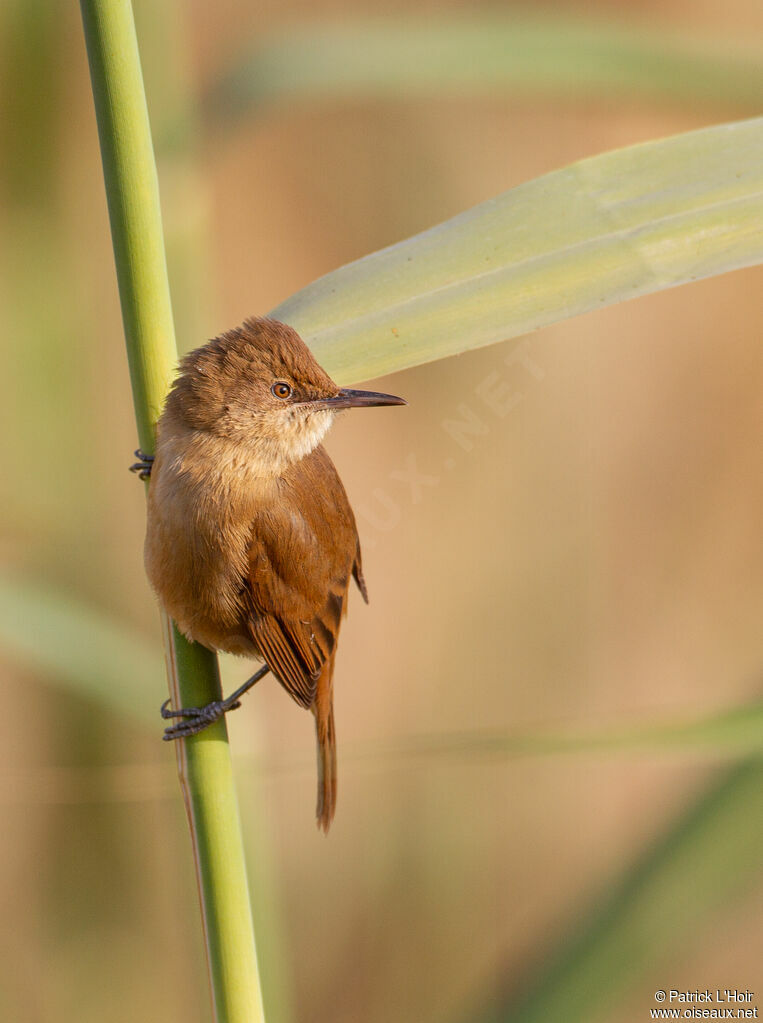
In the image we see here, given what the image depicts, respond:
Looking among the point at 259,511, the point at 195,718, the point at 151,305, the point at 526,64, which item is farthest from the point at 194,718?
the point at 526,64

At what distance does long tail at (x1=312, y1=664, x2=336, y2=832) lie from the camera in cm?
157

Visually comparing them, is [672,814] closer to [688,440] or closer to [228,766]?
[228,766]

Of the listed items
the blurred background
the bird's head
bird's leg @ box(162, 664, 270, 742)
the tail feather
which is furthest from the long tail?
bird's leg @ box(162, 664, 270, 742)

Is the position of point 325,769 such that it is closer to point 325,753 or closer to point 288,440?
point 325,753

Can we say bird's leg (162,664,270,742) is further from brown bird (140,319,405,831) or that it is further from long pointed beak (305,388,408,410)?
long pointed beak (305,388,408,410)

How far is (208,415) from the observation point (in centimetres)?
142

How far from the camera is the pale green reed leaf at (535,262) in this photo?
100cm

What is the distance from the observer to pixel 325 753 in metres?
1.58

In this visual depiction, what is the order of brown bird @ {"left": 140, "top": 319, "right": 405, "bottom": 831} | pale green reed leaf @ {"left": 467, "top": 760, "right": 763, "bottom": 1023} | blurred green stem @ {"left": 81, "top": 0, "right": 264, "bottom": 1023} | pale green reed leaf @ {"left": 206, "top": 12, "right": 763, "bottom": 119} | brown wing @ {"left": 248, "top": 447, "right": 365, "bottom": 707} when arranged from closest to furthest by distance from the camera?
blurred green stem @ {"left": 81, "top": 0, "right": 264, "bottom": 1023} < pale green reed leaf @ {"left": 467, "top": 760, "right": 763, "bottom": 1023} < pale green reed leaf @ {"left": 206, "top": 12, "right": 763, "bottom": 119} < brown bird @ {"left": 140, "top": 319, "right": 405, "bottom": 831} < brown wing @ {"left": 248, "top": 447, "right": 365, "bottom": 707}

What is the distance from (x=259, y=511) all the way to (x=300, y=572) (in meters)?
0.12

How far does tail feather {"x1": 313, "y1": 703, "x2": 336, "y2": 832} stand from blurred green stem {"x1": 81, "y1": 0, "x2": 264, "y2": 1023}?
0.63m

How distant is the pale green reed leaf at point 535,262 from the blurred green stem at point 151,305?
163 mm

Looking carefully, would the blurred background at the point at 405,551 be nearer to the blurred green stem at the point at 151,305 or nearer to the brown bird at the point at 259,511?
the brown bird at the point at 259,511

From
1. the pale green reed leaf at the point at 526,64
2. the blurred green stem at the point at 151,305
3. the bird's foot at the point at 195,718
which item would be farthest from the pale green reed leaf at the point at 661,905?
the pale green reed leaf at the point at 526,64
